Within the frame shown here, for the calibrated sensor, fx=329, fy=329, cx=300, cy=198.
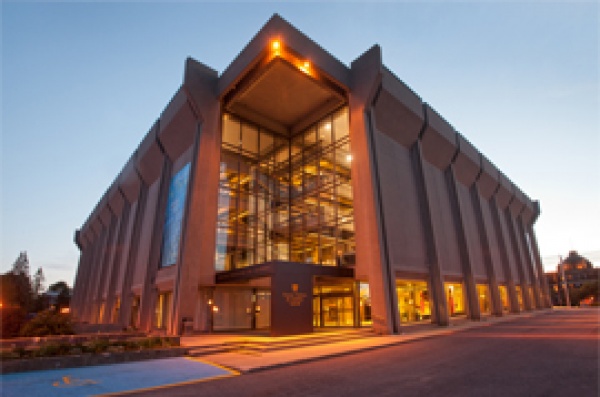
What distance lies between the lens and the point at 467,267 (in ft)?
91.0

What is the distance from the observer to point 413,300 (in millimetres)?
24062

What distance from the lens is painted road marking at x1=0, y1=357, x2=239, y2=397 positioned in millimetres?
8008

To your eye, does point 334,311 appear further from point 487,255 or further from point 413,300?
point 487,255

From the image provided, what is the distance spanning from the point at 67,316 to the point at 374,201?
20.8 metres

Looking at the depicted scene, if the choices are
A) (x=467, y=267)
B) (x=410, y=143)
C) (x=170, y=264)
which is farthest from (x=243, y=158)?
(x=467, y=267)

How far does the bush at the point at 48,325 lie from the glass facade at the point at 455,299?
28380 mm

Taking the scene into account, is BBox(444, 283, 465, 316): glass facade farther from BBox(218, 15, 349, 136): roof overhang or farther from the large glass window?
the large glass window

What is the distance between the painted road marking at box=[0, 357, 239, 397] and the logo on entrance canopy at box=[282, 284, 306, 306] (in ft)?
20.4

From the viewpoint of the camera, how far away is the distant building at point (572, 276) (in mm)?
91188

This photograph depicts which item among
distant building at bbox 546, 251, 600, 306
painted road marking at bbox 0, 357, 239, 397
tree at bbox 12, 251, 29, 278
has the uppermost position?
tree at bbox 12, 251, 29, 278

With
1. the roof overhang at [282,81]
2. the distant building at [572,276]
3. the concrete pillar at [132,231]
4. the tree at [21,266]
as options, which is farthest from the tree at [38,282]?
the distant building at [572,276]

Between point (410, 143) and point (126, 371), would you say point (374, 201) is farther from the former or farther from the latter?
point (126, 371)

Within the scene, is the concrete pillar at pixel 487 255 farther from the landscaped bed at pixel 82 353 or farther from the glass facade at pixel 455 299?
the landscaped bed at pixel 82 353

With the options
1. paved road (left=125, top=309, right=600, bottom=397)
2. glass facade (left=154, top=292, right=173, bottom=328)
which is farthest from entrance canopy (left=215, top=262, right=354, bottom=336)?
glass facade (left=154, top=292, right=173, bottom=328)
